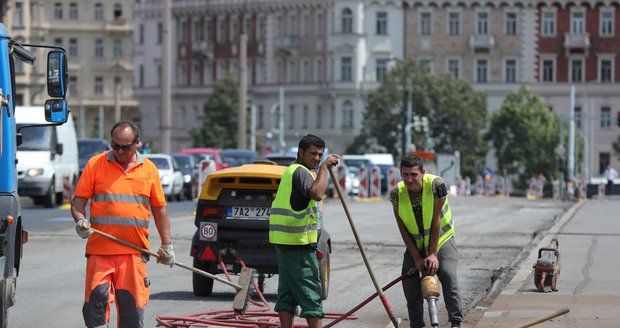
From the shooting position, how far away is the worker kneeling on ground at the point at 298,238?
498 inches

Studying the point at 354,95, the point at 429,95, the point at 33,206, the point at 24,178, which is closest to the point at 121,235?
the point at 24,178

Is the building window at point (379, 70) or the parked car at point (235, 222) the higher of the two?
the building window at point (379, 70)

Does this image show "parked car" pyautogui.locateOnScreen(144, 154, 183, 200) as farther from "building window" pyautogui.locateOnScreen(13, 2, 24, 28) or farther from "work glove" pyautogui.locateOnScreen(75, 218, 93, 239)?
"building window" pyautogui.locateOnScreen(13, 2, 24, 28)

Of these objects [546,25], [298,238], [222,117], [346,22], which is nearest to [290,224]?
[298,238]

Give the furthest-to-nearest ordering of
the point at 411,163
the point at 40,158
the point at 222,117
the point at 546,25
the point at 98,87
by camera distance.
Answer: the point at 98,87 < the point at 546,25 < the point at 222,117 < the point at 40,158 < the point at 411,163

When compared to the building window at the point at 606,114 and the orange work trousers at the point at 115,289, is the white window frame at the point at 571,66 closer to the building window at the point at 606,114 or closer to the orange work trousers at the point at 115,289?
the building window at the point at 606,114

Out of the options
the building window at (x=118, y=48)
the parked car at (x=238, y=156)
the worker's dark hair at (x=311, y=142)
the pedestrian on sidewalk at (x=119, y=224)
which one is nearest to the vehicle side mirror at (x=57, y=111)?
the pedestrian on sidewalk at (x=119, y=224)

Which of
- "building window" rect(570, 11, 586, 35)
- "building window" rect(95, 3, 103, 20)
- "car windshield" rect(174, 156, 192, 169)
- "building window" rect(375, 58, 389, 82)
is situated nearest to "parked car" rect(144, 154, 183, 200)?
"car windshield" rect(174, 156, 192, 169)

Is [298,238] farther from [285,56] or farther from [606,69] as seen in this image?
[285,56]

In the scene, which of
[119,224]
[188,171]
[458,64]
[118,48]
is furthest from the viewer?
[118,48]

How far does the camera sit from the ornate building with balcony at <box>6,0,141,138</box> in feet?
472

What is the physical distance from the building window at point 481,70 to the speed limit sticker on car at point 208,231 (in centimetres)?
10967

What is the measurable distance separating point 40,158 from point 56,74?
26.1m

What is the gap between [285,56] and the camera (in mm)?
130250
